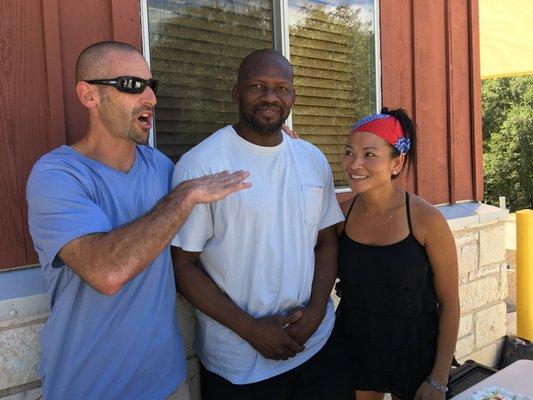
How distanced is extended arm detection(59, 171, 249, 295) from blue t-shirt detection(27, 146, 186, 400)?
5cm

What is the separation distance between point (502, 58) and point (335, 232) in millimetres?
4883

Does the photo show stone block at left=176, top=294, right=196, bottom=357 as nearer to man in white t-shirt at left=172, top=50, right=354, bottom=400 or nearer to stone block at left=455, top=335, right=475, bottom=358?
man in white t-shirt at left=172, top=50, right=354, bottom=400

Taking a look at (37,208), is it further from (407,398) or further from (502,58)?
(502,58)

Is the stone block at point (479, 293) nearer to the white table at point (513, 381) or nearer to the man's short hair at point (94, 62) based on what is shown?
the white table at point (513, 381)

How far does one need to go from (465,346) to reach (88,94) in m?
3.76

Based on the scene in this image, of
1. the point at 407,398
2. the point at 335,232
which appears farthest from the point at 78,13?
the point at 407,398

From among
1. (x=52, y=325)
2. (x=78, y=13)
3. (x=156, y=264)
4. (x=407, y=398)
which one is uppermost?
(x=78, y=13)

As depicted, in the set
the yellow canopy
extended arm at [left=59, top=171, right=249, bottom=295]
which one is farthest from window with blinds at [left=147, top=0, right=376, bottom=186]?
the yellow canopy

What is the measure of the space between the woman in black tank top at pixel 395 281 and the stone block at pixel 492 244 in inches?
92.6

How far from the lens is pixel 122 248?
1685 mm

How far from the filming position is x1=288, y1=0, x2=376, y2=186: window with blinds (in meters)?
3.51

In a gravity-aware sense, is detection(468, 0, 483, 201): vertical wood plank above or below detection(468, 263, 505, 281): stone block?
above

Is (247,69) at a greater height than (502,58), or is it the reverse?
(502,58)

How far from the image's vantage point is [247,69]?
2.34m
